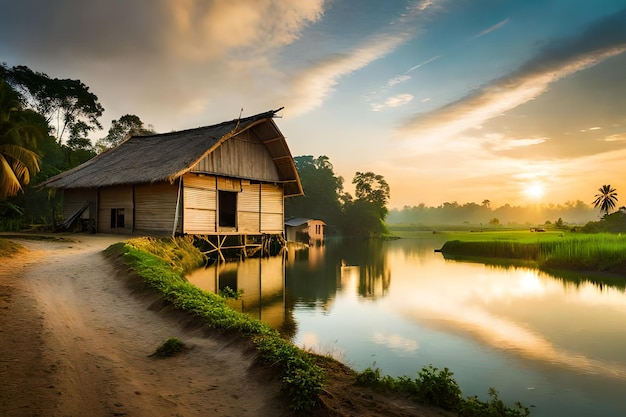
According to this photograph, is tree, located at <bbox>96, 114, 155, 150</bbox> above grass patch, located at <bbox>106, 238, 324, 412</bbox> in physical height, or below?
above

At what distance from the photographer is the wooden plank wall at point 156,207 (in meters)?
19.0

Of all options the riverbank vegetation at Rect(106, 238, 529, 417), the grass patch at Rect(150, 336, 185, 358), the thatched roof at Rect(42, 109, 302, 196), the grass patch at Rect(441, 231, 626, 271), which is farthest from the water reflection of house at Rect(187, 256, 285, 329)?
the grass patch at Rect(441, 231, 626, 271)

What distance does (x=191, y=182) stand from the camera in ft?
63.9

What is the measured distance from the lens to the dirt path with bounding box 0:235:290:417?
386cm

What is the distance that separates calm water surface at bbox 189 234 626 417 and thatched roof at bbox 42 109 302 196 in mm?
5418

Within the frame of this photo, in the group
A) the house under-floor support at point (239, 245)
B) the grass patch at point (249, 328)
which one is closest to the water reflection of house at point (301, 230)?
the house under-floor support at point (239, 245)

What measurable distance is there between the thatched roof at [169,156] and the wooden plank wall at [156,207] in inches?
39.8

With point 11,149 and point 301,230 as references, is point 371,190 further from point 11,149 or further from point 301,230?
point 11,149

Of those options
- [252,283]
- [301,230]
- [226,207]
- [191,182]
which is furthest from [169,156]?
[301,230]

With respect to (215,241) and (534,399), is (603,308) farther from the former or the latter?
(215,241)

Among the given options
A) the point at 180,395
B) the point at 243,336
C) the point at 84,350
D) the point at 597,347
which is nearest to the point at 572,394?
the point at 597,347

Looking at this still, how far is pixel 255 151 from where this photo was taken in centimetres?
2281

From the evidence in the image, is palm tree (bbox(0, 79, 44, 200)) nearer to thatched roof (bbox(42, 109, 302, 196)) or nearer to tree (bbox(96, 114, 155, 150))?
thatched roof (bbox(42, 109, 302, 196))

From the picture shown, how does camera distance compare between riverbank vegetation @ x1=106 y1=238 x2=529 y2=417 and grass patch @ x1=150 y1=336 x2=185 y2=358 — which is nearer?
riverbank vegetation @ x1=106 y1=238 x2=529 y2=417
